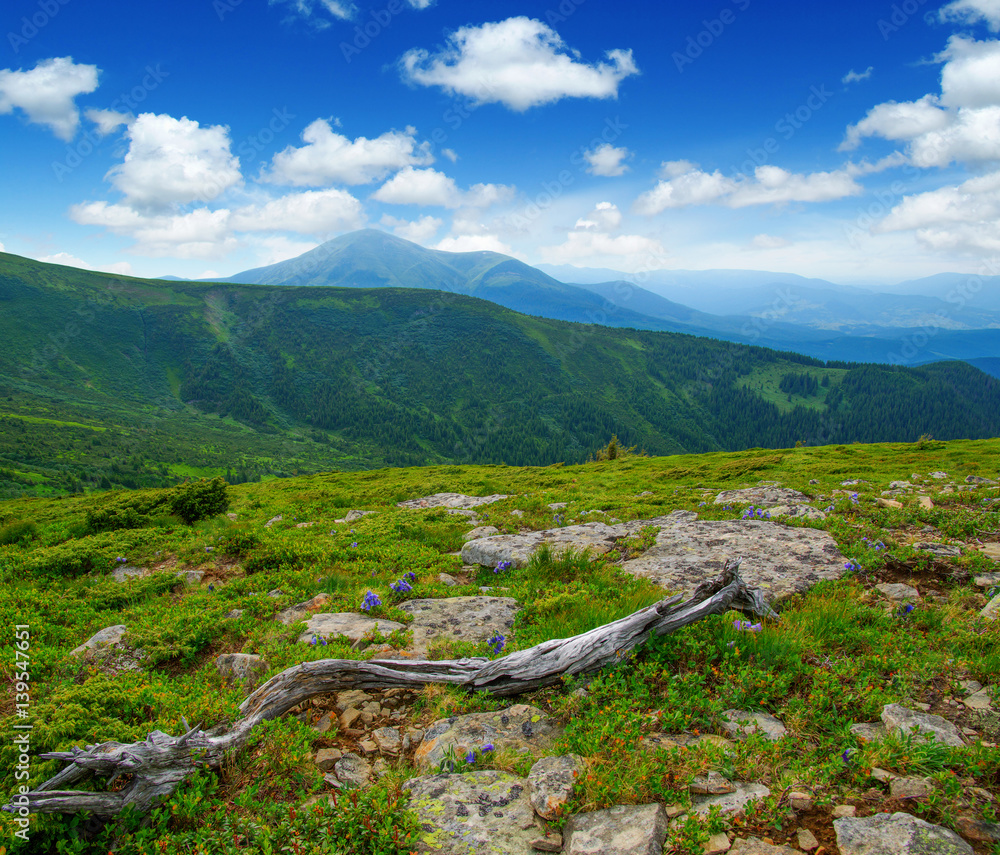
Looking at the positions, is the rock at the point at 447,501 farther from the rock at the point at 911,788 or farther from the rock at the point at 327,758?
the rock at the point at 911,788

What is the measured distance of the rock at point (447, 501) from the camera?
19.9 metres

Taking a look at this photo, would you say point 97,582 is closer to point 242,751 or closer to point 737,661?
point 242,751

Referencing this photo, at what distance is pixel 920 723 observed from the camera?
4.24 m

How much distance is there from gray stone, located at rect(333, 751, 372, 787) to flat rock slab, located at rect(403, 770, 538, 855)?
1.74 feet

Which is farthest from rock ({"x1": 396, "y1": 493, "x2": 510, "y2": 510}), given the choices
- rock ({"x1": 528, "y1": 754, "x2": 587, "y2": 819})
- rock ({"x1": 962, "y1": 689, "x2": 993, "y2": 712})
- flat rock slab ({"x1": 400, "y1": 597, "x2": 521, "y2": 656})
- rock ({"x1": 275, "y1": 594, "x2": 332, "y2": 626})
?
rock ({"x1": 962, "y1": 689, "x2": 993, "y2": 712})

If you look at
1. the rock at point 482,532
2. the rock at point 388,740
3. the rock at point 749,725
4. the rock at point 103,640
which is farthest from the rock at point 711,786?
the rock at point 482,532

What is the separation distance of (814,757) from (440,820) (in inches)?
126

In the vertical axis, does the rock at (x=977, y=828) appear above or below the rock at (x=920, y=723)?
above

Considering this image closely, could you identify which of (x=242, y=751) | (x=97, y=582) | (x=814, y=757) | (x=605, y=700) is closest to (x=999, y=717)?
(x=814, y=757)

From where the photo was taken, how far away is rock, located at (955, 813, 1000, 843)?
309 cm

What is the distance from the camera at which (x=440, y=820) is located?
11.9ft

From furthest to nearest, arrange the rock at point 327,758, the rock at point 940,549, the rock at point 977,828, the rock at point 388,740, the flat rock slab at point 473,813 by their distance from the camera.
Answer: the rock at point 940,549 < the rock at point 388,740 < the rock at point 327,758 < the flat rock slab at point 473,813 < the rock at point 977,828

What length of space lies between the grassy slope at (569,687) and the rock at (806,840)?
0.30 ft

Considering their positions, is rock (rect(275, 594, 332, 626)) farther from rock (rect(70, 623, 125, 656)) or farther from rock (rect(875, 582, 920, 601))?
rock (rect(875, 582, 920, 601))
